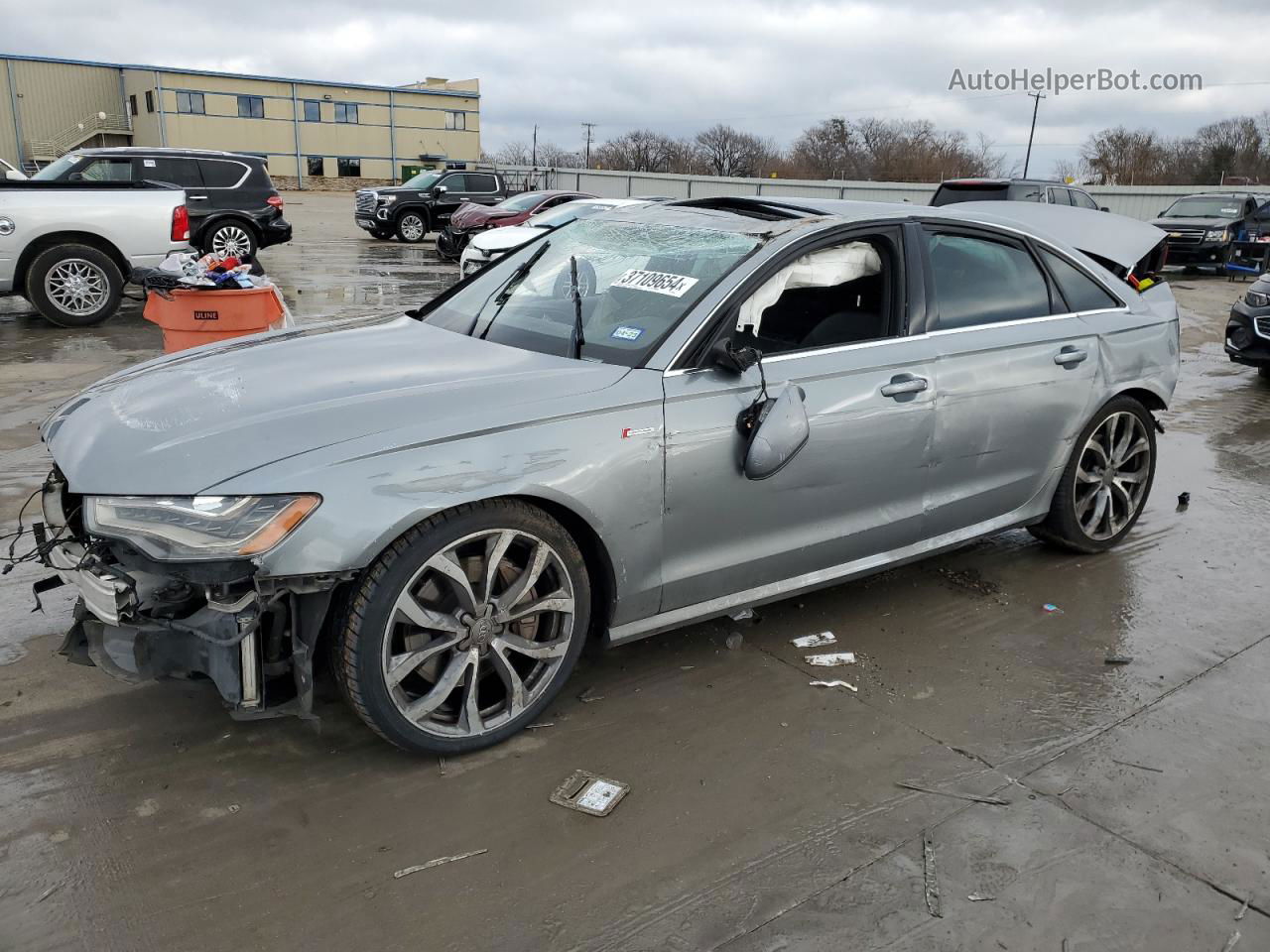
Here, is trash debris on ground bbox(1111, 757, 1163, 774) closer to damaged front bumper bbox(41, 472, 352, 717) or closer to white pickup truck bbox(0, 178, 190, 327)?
damaged front bumper bbox(41, 472, 352, 717)

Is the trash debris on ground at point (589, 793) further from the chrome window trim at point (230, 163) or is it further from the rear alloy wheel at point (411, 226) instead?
the rear alloy wheel at point (411, 226)

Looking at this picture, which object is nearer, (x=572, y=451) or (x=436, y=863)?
(x=436, y=863)

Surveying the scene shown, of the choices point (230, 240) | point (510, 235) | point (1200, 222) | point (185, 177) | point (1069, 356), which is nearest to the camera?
point (1069, 356)

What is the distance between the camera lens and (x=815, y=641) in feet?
12.8

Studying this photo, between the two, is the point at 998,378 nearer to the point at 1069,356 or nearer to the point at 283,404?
the point at 1069,356

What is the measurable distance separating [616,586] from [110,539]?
4.77 feet

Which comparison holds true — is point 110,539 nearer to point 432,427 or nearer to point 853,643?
point 432,427

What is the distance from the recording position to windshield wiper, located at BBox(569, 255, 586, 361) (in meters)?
3.38

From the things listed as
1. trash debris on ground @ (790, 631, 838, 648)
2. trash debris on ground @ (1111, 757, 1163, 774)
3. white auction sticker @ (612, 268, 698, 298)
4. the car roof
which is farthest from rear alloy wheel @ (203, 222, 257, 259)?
trash debris on ground @ (1111, 757, 1163, 774)

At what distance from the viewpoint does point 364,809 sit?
9.12 ft

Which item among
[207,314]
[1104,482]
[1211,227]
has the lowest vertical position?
[1104,482]

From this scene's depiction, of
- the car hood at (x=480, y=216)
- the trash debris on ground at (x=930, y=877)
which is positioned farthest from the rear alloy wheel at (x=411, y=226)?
the trash debris on ground at (x=930, y=877)

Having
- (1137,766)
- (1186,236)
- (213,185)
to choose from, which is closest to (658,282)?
(1137,766)

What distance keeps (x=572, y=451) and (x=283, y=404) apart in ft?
2.85
